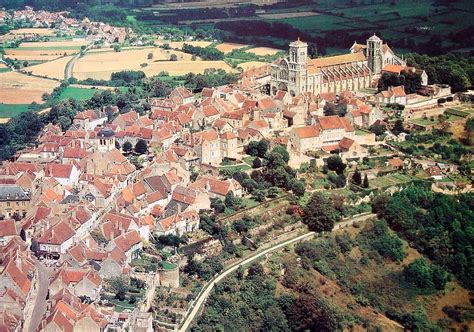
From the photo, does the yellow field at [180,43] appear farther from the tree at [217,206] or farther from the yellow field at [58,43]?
the tree at [217,206]

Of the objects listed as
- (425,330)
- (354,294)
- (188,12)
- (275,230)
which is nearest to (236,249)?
(275,230)

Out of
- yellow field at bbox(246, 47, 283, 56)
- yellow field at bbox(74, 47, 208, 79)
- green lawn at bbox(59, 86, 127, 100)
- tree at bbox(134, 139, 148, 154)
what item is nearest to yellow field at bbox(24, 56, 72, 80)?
yellow field at bbox(74, 47, 208, 79)

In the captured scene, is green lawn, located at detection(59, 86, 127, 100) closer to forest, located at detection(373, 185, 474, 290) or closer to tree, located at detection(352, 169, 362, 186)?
tree, located at detection(352, 169, 362, 186)

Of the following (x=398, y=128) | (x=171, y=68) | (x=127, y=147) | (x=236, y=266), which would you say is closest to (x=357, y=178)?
(x=398, y=128)

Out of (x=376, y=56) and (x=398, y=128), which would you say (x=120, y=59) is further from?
(x=398, y=128)

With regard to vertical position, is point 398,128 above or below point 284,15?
above

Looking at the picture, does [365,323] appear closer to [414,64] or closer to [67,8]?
[414,64]

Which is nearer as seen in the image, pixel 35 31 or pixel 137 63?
pixel 137 63
